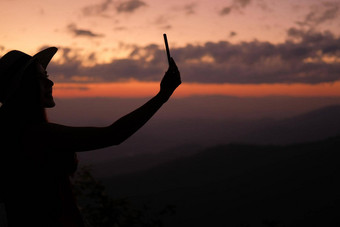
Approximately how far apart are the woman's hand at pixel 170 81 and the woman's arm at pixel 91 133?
30 mm

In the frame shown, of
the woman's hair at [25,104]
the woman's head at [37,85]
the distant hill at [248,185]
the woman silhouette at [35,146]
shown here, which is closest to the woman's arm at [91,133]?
the woman silhouette at [35,146]

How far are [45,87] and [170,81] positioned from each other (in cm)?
99

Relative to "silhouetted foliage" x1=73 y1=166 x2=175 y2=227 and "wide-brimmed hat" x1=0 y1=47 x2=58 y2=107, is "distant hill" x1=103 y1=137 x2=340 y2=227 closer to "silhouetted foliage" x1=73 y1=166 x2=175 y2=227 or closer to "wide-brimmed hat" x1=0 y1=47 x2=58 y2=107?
"silhouetted foliage" x1=73 y1=166 x2=175 y2=227

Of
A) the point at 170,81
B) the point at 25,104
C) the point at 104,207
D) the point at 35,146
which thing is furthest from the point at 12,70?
the point at 104,207

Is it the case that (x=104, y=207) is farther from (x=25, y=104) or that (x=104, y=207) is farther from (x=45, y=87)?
(x=25, y=104)

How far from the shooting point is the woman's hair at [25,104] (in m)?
3.26

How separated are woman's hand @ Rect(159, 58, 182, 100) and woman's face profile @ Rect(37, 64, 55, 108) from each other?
0.91 meters

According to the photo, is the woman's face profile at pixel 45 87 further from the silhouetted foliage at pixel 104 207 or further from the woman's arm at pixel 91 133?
the silhouetted foliage at pixel 104 207

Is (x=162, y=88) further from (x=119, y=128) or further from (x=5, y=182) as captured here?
(x=5, y=182)

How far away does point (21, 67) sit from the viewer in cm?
341

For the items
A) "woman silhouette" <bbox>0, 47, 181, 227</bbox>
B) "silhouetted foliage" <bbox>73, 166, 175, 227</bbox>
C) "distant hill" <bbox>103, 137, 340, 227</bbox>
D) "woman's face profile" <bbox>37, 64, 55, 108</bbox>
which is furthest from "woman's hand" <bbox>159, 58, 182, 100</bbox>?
"distant hill" <bbox>103, 137, 340, 227</bbox>

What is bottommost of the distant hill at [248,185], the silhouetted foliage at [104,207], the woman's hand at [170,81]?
the distant hill at [248,185]

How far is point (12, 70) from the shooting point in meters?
3.38

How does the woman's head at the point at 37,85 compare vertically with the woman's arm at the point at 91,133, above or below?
above
